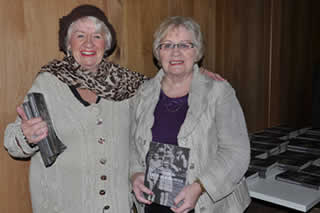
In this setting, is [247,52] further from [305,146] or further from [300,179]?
[300,179]

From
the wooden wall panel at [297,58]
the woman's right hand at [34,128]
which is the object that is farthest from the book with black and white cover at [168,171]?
the wooden wall panel at [297,58]

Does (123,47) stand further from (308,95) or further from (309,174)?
(308,95)

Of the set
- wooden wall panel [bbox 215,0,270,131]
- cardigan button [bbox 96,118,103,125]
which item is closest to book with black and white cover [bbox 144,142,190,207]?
cardigan button [bbox 96,118,103,125]

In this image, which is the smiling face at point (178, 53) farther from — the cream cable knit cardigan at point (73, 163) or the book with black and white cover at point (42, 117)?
the book with black and white cover at point (42, 117)

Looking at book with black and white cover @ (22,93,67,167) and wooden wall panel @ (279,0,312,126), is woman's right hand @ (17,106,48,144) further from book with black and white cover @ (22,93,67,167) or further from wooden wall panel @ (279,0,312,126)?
wooden wall panel @ (279,0,312,126)

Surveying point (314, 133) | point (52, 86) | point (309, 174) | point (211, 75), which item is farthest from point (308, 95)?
point (52, 86)

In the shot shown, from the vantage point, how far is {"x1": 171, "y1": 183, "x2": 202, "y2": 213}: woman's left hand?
1.32 m

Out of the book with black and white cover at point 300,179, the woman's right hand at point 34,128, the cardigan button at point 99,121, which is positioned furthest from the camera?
the book with black and white cover at point 300,179

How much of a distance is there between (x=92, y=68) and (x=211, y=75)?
63 cm

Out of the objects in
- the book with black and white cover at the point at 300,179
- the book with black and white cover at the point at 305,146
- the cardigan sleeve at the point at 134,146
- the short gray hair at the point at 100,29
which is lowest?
the book with black and white cover at the point at 300,179

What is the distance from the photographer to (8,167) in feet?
5.09

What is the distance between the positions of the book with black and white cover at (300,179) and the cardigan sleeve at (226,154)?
Result: 559 millimetres

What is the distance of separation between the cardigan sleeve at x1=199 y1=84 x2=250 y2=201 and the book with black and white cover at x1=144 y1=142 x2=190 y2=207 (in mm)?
99

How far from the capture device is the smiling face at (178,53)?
1.47 meters
